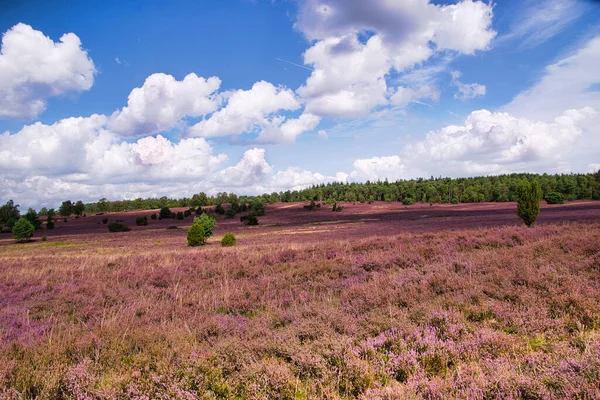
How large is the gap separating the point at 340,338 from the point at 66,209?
12903cm

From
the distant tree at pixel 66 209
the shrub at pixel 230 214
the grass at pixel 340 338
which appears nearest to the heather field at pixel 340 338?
the grass at pixel 340 338

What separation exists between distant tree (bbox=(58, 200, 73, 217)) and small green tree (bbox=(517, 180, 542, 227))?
126311 millimetres

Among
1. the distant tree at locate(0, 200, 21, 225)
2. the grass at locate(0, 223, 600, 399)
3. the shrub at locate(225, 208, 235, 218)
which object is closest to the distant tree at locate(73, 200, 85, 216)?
the distant tree at locate(0, 200, 21, 225)

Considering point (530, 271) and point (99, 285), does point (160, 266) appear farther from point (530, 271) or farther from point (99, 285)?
point (530, 271)

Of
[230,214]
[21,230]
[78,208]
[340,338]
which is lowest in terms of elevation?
[230,214]

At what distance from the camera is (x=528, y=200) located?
24500 mm

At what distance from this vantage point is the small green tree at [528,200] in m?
24.1

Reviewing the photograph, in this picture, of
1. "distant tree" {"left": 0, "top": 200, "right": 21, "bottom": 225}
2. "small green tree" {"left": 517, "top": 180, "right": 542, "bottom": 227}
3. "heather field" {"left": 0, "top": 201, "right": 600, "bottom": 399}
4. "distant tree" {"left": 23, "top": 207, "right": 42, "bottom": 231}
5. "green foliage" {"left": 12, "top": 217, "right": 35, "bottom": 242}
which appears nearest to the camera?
"heather field" {"left": 0, "top": 201, "right": 600, "bottom": 399}

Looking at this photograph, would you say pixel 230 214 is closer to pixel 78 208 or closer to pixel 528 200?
pixel 78 208

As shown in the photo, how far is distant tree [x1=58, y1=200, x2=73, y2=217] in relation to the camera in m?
107

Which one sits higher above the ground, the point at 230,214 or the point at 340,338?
the point at 340,338

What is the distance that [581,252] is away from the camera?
10.2 m

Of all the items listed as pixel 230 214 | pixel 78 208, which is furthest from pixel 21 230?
pixel 78 208

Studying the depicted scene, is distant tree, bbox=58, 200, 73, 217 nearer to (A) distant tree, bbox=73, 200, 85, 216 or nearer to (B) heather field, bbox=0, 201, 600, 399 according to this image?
(A) distant tree, bbox=73, 200, 85, 216
